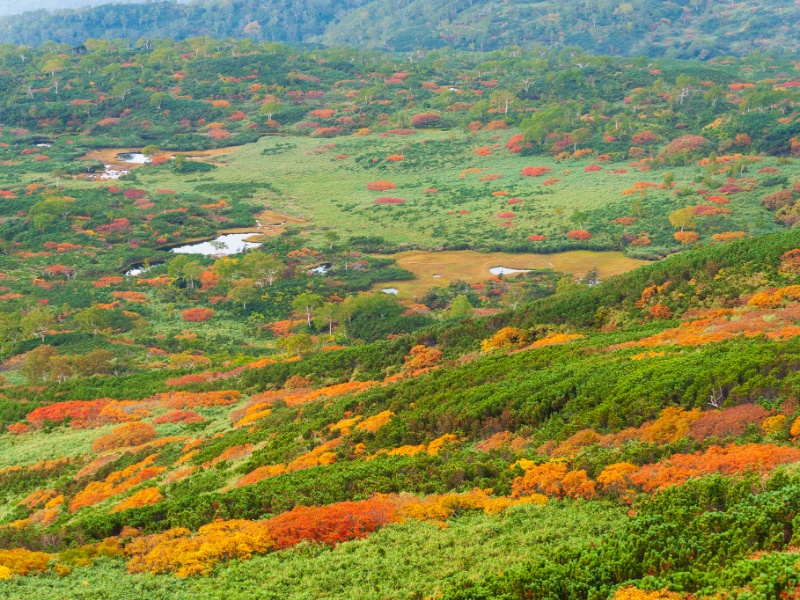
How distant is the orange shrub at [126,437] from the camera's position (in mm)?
45594

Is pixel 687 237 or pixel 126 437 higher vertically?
pixel 126 437

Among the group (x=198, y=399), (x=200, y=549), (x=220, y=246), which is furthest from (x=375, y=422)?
(x=220, y=246)

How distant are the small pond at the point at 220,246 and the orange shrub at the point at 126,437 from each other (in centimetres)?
5622

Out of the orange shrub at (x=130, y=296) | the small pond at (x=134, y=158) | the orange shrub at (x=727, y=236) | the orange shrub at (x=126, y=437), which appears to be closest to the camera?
the orange shrub at (x=126, y=437)

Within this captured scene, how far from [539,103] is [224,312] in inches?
3859

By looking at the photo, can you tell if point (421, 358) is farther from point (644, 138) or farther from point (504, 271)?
point (644, 138)

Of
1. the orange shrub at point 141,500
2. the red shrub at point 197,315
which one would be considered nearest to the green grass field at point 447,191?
the red shrub at point 197,315

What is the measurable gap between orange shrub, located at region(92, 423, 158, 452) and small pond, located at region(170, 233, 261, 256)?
5622cm

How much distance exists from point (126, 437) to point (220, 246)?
61888 mm

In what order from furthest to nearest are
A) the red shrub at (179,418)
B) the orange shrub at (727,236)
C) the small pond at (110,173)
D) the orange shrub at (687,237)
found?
the small pond at (110,173)
the orange shrub at (687,237)
the orange shrub at (727,236)
the red shrub at (179,418)

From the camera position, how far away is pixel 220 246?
346 ft

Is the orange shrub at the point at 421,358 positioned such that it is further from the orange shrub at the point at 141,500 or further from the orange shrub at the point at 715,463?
the orange shrub at the point at 715,463

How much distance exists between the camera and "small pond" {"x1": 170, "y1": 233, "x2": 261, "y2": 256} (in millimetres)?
103125

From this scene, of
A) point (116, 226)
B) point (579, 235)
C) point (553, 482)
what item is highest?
point (553, 482)
